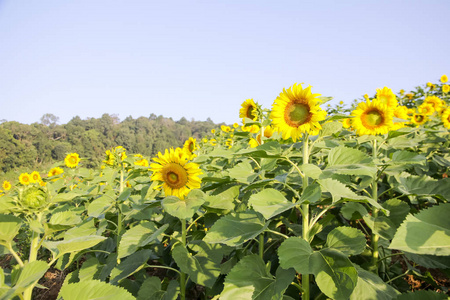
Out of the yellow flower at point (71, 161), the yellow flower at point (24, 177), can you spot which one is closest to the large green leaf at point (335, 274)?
the yellow flower at point (71, 161)

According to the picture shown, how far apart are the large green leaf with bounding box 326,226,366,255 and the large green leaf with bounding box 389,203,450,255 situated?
2.41 ft

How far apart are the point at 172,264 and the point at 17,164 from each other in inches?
1077

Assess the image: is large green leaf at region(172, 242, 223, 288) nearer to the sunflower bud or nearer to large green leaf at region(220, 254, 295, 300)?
large green leaf at region(220, 254, 295, 300)

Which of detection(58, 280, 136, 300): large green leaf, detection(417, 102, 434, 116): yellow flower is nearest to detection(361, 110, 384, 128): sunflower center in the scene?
detection(58, 280, 136, 300): large green leaf

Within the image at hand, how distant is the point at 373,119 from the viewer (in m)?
2.39

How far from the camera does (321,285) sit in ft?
4.34

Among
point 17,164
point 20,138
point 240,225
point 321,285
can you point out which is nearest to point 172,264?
point 240,225

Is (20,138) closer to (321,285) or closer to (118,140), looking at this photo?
(118,140)

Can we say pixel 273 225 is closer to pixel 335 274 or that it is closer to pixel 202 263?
pixel 202 263

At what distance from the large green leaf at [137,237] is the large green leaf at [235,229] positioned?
39cm

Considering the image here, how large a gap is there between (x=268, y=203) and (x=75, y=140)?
111 ft

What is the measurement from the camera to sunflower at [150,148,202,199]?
6.83ft

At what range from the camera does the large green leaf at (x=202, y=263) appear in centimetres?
179

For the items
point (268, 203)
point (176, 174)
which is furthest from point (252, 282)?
point (176, 174)
